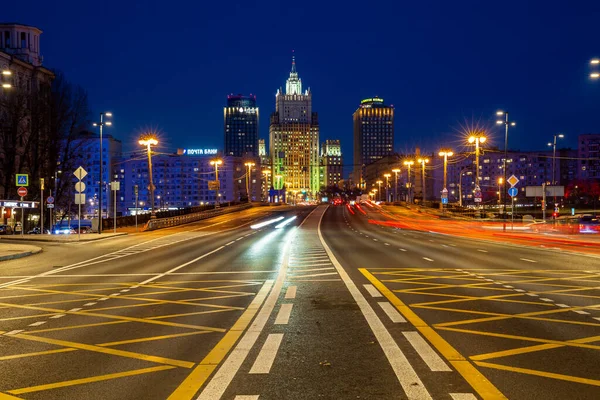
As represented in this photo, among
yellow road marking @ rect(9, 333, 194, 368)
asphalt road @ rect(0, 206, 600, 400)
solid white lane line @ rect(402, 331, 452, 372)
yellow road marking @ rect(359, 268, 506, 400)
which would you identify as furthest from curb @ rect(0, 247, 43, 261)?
solid white lane line @ rect(402, 331, 452, 372)

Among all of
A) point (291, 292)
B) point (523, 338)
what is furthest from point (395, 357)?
point (291, 292)

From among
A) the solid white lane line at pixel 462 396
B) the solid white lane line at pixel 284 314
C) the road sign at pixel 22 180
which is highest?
the road sign at pixel 22 180

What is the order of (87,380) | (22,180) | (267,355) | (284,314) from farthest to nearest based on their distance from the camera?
(22,180) → (284,314) → (267,355) → (87,380)

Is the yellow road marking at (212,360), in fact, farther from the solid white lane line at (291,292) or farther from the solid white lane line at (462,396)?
the solid white lane line at (462,396)

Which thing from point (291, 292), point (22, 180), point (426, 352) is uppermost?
point (22, 180)

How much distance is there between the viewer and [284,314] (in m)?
10.7

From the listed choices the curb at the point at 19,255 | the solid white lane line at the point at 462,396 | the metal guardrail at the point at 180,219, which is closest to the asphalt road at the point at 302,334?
the solid white lane line at the point at 462,396

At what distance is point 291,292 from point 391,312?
3.39 m

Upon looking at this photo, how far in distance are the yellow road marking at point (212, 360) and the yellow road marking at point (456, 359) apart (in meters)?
2.88

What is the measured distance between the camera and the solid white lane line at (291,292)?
42.2 ft

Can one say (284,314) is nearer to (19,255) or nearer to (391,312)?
(391,312)

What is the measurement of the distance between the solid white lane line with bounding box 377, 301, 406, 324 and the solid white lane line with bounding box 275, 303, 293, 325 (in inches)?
72.4

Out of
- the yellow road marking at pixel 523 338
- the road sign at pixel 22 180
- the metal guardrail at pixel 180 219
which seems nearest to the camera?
the yellow road marking at pixel 523 338

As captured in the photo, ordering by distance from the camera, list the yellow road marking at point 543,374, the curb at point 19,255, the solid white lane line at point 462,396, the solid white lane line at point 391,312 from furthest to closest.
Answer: the curb at point 19,255, the solid white lane line at point 391,312, the yellow road marking at point 543,374, the solid white lane line at point 462,396
